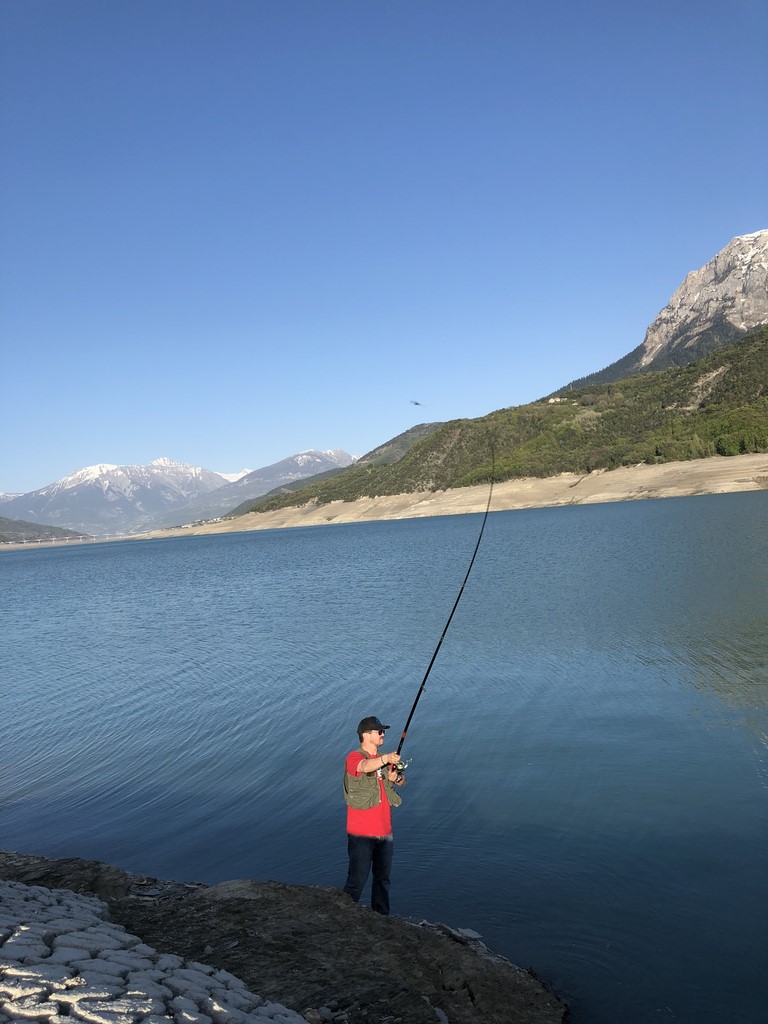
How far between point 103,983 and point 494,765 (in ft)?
24.7

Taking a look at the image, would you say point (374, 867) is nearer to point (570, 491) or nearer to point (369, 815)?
point (369, 815)

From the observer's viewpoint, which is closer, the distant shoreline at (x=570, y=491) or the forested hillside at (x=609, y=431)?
the distant shoreline at (x=570, y=491)

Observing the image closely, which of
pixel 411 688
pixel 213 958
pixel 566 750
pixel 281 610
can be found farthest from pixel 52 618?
pixel 213 958

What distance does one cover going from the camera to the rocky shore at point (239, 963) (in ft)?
13.0

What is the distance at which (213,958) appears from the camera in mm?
5234

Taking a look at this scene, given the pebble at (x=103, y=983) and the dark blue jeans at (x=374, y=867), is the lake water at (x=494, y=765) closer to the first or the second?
the dark blue jeans at (x=374, y=867)

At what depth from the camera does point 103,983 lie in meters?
4.05

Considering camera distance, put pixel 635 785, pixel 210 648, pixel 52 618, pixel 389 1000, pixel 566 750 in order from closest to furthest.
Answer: pixel 389 1000, pixel 635 785, pixel 566 750, pixel 210 648, pixel 52 618

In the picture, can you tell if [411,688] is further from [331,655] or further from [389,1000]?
→ [389,1000]

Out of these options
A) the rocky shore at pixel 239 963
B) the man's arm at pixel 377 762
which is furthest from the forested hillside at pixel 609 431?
→ the rocky shore at pixel 239 963

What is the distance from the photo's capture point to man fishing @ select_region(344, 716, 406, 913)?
6438 mm

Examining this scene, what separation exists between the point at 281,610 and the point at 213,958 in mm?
26313

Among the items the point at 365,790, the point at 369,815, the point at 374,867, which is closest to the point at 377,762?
the point at 365,790

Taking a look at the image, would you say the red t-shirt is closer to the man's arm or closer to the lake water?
the man's arm
